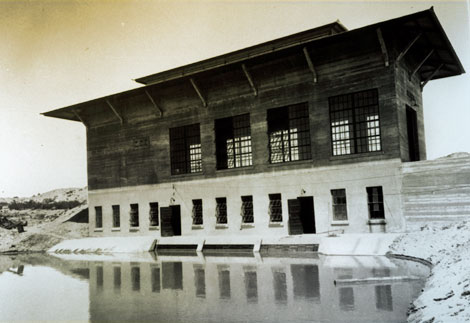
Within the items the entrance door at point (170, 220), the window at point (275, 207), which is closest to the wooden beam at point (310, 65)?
the window at point (275, 207)

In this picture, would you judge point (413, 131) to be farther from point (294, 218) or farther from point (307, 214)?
point (294, 218)

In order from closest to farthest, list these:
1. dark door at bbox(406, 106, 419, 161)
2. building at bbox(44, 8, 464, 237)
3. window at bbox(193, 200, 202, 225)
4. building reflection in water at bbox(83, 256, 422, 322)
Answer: building reflection in water at bbox(83, 256, 422, 322) → building at bbox(44, 8, 464, 237) → dark door at bbox(406, 106, 419, 161) → window at bbox(193, 200, 202, 225)

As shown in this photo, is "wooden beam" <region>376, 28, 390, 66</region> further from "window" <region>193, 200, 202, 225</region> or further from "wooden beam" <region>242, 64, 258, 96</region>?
"window" <region>193, 200, 202, 225</region>

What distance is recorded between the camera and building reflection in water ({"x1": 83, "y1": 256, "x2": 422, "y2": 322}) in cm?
872

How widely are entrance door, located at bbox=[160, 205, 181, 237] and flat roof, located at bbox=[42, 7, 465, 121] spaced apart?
26.7ft

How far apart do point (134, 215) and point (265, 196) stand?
36.7ft

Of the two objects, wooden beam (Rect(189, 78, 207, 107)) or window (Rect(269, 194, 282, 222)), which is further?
wooden beam (Rect(189, 78, 207, 107))

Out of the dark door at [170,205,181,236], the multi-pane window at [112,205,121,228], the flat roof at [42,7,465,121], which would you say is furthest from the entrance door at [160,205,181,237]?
the flat roof at [42,7,465,121]

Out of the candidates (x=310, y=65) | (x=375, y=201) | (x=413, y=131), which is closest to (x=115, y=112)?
(x=310, y=65)

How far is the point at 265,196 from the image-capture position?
2531cm

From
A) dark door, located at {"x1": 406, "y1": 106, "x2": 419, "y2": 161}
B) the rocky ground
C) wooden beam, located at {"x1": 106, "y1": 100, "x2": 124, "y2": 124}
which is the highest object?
wooden beam, located at {"x1": 106, "y1": 100, "x2": 124, "y2": 124}

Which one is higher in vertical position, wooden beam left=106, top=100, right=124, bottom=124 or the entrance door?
wooden beam left=106, top=100, right=124, bottom=124

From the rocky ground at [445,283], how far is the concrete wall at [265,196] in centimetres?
501

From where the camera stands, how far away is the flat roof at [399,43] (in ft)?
67.9
